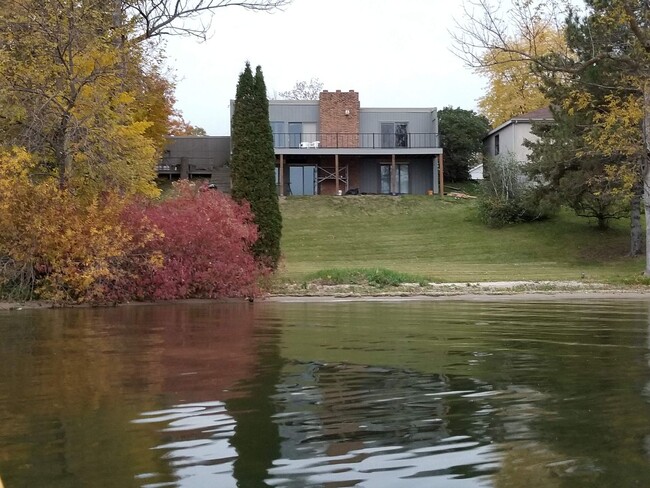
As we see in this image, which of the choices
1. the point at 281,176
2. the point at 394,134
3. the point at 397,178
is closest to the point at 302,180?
the point at 281,176

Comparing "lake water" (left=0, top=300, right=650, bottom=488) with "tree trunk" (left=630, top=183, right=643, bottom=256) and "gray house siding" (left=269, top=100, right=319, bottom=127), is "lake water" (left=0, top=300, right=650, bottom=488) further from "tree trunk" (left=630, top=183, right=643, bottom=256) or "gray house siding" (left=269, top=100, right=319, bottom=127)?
"gray house siding" (left=269, top=100, right=319, bottom=127)

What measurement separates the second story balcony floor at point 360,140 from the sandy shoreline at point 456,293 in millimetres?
27523

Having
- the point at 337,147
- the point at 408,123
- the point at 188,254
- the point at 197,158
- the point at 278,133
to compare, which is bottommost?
the point at 188,254

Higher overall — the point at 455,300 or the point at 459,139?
the point at 459,139

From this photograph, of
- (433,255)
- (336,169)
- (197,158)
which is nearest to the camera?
(433,255)

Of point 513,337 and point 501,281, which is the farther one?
point 501,281

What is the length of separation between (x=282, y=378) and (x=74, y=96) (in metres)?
13.6

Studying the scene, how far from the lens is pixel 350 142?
161 ft

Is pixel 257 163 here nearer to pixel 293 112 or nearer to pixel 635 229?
pixel 635 229

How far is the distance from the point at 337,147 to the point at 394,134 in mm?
4438

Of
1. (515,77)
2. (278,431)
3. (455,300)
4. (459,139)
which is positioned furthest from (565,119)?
(278,431)

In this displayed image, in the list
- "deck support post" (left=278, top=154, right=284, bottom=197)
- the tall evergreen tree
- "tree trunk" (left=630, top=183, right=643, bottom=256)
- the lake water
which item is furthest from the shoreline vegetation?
the lake water

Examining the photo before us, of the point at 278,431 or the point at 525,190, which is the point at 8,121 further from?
the point at 525,190

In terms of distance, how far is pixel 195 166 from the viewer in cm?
4891
